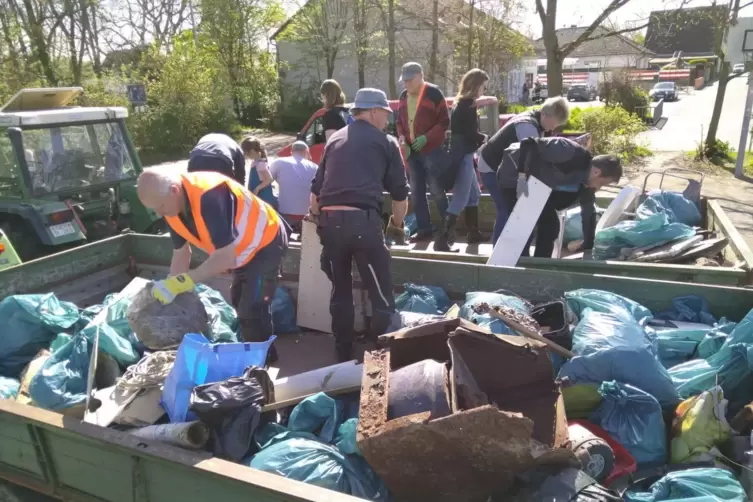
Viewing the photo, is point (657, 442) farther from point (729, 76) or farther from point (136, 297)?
point (729, 76)

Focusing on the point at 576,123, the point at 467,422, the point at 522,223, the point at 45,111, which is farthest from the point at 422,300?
the point at 576,123

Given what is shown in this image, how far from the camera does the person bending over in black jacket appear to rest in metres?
4.22

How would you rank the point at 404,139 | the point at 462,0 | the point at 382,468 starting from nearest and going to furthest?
the point at 382,468 → the point at 404,139 → the point at 462,0

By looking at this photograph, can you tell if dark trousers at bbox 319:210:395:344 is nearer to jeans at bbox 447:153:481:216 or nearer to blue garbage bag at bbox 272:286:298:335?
blue garbage bag at bbox 272:286:298:335

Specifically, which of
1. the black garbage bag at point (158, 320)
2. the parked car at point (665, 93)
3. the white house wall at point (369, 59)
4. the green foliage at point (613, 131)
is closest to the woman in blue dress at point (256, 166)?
the black garbage bag at point (158, 320)

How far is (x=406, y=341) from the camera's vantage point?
102 inches

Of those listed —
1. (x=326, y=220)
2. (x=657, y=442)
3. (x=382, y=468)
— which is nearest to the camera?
(x=382, y=468)

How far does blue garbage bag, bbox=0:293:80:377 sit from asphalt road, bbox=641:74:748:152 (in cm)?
1377

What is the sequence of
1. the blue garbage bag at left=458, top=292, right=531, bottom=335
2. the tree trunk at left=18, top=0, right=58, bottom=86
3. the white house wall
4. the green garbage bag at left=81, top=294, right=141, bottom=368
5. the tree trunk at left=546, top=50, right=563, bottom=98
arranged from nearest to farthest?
the blue garbage bag at left=458, top=292, right=531, bottom=335 → the green garbage bag at left=81, top=294, right=141, bottom=368 → the tree trunk at left=546, top=50, right=563, bottom=98 → the tree trunk at left=18, top=0, right=58, bottom=86 → the white house wall

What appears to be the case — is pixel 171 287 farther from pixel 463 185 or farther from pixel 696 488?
pixel 463 185

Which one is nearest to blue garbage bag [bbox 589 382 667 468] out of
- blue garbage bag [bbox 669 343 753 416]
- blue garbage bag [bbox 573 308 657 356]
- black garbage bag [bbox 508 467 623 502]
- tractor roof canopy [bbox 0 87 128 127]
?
blue garbage bag [bbox 573 308 657 356]

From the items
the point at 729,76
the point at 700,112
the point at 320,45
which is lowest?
the point at 700,112

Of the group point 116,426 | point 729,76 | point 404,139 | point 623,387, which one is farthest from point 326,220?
point 729,76

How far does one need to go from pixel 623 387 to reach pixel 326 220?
5.77ft
